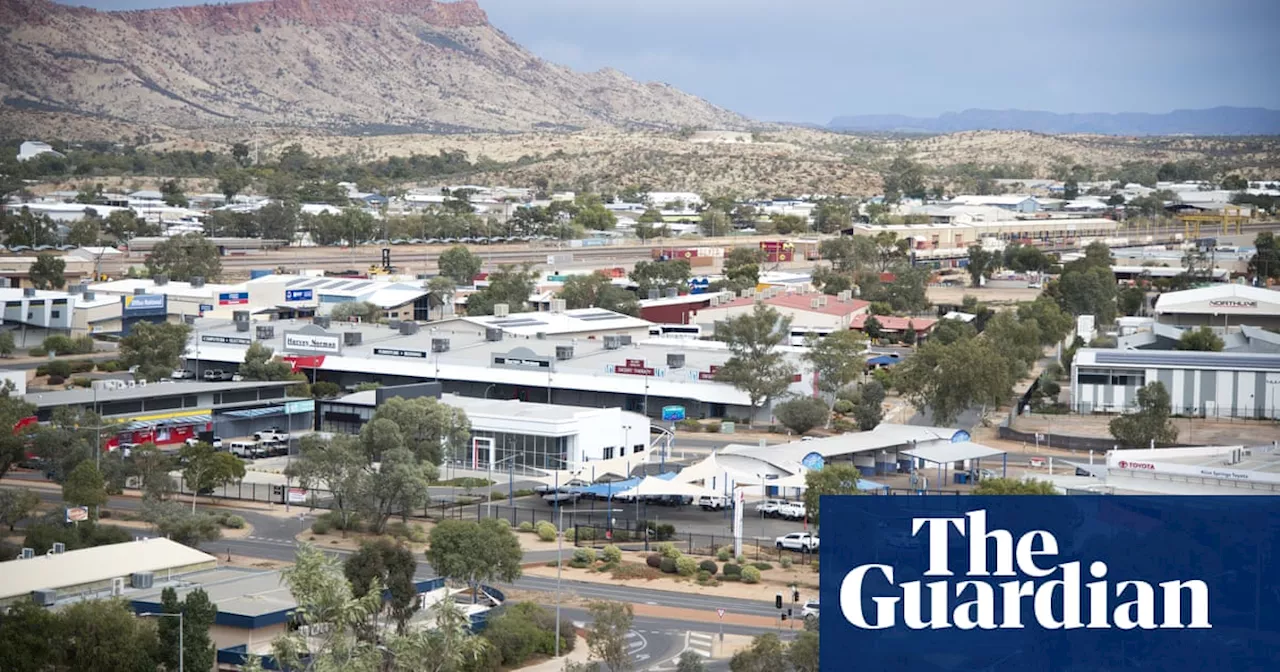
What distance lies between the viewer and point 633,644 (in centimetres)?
2159

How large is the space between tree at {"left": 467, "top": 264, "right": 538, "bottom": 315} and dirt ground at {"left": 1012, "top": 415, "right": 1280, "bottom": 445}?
68.0 feet

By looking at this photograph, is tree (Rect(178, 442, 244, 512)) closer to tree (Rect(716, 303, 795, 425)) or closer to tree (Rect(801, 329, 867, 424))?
tree (Rect(716, 303, 795, 425))

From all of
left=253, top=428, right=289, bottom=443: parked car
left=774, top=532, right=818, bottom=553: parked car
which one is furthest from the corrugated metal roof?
left=253, top=428, right=289, bottom=443: parked car

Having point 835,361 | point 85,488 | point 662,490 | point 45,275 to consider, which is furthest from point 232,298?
point 662,490

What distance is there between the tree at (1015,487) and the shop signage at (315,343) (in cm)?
2121

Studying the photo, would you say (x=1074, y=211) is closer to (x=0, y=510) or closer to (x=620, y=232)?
(x=620, y=232)

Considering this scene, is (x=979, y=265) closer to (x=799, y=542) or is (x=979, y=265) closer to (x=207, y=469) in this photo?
(x=799, y=542)

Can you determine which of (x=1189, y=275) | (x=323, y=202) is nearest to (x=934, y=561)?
(x=1189, y=275)

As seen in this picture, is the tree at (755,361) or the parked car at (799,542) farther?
the tree at (755,361)

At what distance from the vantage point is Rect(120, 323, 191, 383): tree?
42.3 metres

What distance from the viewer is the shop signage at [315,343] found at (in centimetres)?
4384

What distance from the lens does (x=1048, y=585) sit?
10.7 metres

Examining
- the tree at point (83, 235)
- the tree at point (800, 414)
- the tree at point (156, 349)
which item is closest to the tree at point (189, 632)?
the tree at point (800, 414)

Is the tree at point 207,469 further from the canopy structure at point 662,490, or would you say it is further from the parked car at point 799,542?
the parked car at point 799,542
